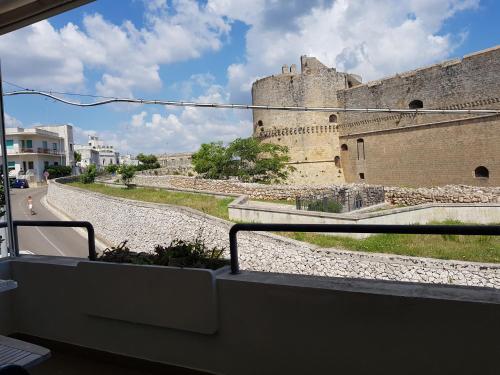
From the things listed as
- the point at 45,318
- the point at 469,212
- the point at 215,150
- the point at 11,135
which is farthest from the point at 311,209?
the point at 11,135

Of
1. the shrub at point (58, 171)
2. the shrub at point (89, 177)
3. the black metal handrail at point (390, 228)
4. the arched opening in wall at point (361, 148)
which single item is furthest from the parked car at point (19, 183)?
the black metal handrail at point (390, 228)

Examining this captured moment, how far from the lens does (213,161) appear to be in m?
26.4

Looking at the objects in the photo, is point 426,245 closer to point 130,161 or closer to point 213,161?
point 213,161

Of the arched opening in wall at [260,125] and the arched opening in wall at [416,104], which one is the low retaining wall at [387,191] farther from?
the arched opening in wall at [260,125]

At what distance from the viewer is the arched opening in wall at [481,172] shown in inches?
856

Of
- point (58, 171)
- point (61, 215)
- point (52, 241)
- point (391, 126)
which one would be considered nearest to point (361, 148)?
point (391, 126)

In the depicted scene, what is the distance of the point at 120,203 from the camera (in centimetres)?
1923

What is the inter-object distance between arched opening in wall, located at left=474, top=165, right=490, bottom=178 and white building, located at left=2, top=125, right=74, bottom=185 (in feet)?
110

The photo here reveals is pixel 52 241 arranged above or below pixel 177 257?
below

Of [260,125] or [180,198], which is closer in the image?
[180,198]

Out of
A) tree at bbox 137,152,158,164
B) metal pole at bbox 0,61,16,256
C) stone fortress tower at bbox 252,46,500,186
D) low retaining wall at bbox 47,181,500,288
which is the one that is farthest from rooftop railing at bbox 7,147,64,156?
metal pole at bbox 0,61,16,256

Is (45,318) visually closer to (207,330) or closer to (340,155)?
(207,330)

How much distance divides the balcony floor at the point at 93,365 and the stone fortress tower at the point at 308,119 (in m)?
26.7

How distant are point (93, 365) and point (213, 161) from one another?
24.0 meters
